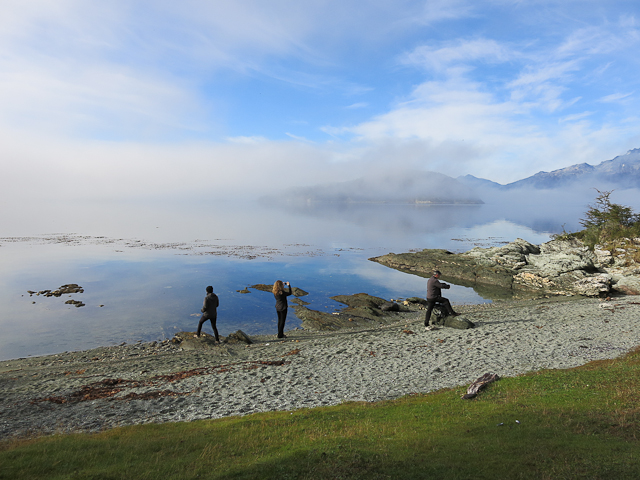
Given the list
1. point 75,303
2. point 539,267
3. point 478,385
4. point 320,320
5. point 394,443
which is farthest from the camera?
point 539,267

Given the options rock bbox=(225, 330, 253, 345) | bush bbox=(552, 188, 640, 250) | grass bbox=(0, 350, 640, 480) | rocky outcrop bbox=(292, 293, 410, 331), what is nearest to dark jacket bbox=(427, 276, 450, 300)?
rocky outcrop bbox=(292, 293, 410, 331)

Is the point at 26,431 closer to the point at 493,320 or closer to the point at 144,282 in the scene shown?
the point at 493,320

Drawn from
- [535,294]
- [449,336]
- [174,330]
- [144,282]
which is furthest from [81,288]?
[535,294]

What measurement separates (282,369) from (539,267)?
38792mm

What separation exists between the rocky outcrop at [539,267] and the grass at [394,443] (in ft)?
95.9

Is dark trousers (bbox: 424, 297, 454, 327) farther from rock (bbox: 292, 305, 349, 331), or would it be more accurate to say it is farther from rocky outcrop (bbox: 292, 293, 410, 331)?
rock (bbox: 292, 305, 349, 331)

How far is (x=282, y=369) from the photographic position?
15.9m

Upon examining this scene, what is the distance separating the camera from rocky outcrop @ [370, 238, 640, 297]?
33866mm

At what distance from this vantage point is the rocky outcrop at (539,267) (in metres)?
33.9

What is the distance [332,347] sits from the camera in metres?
19.4

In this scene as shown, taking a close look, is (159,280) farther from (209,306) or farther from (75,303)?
(209,306)

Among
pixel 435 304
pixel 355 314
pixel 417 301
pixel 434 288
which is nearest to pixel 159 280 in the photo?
pixel 355 314

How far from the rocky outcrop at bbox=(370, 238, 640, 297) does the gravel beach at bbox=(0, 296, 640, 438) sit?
12.5 m

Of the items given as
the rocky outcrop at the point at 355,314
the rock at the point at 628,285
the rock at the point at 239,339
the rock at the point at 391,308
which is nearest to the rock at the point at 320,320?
the rocky outcrop at the point at 355,314
